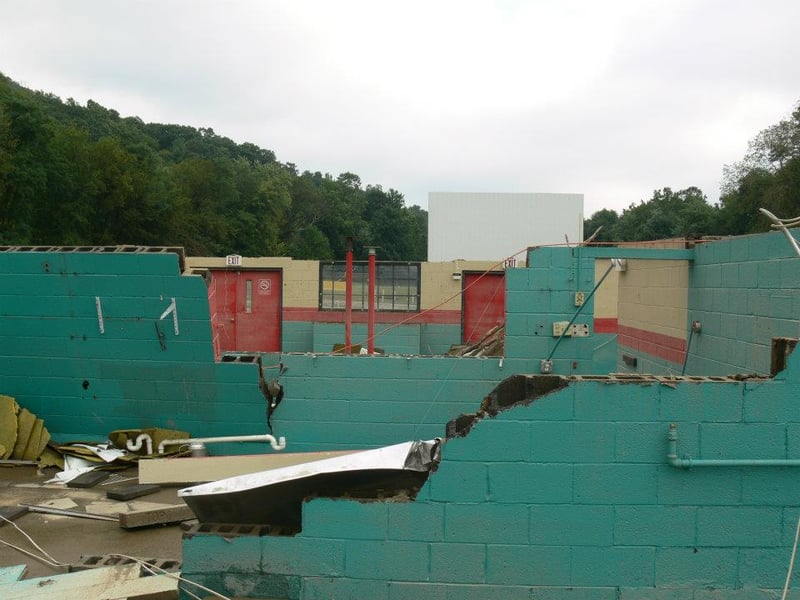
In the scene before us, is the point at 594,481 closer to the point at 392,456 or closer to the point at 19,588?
the point at 392,456

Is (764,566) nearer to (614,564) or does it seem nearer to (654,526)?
(654,526)

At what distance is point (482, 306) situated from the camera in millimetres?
18203

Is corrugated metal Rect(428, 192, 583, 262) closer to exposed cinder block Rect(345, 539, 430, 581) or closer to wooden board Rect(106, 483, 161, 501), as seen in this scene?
wooden board Rect(106, 483, 161, 501)

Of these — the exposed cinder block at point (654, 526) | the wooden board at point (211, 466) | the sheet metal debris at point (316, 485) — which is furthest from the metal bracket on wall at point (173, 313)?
the exposed cinder block at point (654, 526)

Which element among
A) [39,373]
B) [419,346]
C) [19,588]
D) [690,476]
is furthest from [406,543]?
[419,346]

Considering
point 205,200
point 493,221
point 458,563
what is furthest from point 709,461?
→ point 205,200

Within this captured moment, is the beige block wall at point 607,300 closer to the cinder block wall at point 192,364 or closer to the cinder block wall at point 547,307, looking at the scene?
the cinder block wall at point 547,307

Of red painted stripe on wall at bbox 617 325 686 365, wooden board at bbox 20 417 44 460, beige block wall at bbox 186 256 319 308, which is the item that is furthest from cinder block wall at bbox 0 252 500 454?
beige block wall at bbox 186 256 319 308

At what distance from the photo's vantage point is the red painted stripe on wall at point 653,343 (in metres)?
9.54

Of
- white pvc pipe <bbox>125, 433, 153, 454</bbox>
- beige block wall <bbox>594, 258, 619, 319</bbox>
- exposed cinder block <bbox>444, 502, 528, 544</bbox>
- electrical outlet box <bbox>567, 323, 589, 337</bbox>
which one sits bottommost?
white pvc pipe <bbox>125, 433, 153, 454</bbox>

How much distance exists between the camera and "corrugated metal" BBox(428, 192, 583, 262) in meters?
32.3

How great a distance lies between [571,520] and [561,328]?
4.69 metres

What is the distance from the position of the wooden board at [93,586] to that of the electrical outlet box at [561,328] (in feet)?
18.1

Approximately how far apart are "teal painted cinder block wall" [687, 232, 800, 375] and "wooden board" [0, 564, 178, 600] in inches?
220
